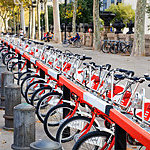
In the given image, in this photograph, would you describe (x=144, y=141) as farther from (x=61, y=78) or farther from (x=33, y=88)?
(x=33, y=88)

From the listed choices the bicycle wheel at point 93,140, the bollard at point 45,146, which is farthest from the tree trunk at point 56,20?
the bollard at point 45,146

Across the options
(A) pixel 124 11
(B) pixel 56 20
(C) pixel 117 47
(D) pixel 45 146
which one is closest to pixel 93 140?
(D) pixel 45 146

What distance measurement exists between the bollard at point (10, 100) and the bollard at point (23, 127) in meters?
1.63

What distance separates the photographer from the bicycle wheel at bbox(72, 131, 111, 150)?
4.63 m

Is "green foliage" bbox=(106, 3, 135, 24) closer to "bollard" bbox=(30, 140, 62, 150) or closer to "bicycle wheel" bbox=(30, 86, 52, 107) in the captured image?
"bicycle wheel" bbox=(30, 86, 52, 107)

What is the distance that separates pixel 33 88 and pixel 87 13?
59018mm

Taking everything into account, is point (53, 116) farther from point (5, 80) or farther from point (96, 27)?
point (96, 27)

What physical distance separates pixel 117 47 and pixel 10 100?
22.3 meters

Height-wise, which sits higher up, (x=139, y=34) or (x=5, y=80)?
(x=139, y=34)

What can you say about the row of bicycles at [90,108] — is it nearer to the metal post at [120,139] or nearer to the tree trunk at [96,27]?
the metal post at [120,139]

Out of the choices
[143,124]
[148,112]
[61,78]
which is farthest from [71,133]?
[143,124]

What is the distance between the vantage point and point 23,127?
5.47m

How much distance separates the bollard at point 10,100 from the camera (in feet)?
23.5

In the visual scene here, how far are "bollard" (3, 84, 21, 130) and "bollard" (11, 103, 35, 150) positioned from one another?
163 centimetres
